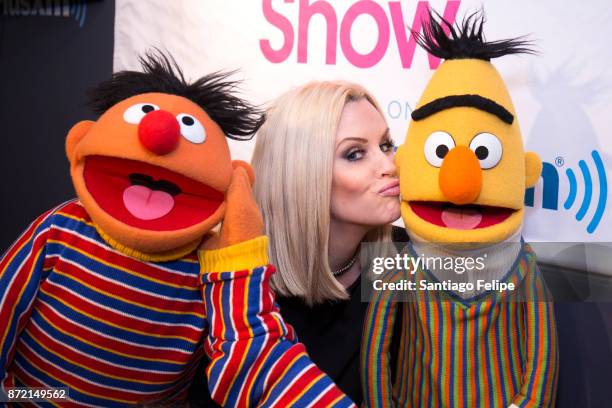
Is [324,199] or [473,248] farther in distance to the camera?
[324,199]

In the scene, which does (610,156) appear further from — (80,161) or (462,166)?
(80,161)

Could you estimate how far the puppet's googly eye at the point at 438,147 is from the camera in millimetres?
924

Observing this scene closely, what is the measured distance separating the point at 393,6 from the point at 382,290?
67cm

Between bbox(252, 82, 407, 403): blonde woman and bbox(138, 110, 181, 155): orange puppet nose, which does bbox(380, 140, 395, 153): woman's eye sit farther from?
bbox(138, 110, 181, 155): orange puppet nose

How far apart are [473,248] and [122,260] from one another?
0.56 metres

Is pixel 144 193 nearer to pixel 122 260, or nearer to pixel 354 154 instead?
pixel 122 260

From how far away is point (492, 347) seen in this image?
958 mm

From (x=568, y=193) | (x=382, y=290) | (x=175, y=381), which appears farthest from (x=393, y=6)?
(x=175, y=381)

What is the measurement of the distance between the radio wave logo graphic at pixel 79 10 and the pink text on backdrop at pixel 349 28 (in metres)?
0.67

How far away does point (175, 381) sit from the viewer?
99cm

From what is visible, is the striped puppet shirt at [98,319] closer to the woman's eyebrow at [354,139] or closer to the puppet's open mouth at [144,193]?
the puppet's open mouth at [144,193]

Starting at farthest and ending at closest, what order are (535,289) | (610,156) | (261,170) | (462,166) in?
(261,170) < (610,156) < (535,289) < (462,166)

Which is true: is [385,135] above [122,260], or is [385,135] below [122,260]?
above

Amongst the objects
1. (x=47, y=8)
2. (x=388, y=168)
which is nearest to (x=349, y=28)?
(x=388, y=168)
